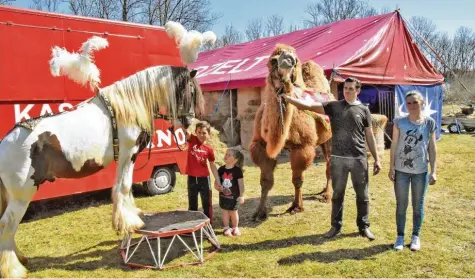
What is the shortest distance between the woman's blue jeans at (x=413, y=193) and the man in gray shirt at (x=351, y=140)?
33 centimetres

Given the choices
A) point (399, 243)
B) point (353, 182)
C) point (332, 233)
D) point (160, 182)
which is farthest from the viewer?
point (160, 182)

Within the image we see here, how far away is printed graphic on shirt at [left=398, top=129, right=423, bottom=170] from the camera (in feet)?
12.4

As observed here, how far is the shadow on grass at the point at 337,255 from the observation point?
3688mm

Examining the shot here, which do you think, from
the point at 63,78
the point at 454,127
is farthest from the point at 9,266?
the point at 454,127

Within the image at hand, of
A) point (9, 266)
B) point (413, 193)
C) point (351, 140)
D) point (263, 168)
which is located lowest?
point (9, 266)

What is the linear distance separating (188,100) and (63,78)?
261 centimetres

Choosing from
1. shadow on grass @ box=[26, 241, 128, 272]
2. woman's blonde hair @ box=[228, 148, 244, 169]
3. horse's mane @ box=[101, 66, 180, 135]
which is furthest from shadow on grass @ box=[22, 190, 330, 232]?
horse's mane @ box=[101, 66, 180, 135]

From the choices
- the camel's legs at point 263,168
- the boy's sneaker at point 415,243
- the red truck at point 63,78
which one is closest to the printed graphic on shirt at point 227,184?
the camel's legs at point 263,168

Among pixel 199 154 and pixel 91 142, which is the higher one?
pixel 91 142

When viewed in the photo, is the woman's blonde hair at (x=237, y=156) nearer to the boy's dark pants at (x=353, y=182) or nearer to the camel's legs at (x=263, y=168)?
the camel's legs at (x=263, y=168)

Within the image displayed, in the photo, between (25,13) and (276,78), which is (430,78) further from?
(25,13)

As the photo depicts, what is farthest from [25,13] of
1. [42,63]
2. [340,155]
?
[340,155]

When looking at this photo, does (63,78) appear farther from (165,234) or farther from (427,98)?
(427,98)

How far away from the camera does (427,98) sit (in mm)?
11602
